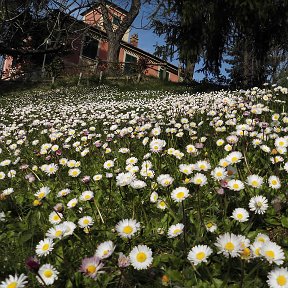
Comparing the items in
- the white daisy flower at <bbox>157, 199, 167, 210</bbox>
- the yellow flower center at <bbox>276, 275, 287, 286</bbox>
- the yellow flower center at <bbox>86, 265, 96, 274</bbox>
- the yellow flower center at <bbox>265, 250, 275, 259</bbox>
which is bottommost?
the white daisy flower at <bbox>157, 199, 167, 210</bbox>

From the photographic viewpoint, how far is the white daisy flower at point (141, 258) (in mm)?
1415

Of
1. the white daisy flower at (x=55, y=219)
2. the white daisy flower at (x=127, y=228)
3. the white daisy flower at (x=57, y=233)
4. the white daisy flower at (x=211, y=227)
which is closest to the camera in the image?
the white daisy flower at (x=127, y=228)

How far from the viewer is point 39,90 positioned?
16953 mm

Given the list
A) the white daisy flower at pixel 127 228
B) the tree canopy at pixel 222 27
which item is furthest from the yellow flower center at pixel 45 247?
the tree canopy at pixel 222 27

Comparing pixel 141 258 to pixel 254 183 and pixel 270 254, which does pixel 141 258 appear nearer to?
pixel 270 254

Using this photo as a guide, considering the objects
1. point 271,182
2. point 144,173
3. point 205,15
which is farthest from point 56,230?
point 205,15

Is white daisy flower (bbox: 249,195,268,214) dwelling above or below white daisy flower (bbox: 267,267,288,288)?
above

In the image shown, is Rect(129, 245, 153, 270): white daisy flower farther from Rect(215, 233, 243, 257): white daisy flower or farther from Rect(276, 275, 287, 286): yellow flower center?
Rect(276, 275, 287, 286): yellow flower center

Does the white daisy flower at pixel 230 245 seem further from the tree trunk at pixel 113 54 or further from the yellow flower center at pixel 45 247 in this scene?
the tree trunk at pixel 113 54

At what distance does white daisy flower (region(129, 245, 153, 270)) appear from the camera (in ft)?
4.64

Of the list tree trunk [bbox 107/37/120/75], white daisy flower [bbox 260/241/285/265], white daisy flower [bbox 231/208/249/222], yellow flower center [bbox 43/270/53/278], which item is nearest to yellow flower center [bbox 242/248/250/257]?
white daisy flower [bbox 260/241/285/265]

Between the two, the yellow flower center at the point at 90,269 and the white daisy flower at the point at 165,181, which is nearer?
the yellow flower center at the point at 90,269

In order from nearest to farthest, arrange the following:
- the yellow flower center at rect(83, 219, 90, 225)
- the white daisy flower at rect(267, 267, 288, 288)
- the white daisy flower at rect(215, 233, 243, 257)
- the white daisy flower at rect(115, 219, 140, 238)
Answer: the white daisy flower at rect(267, 267, 288, 288) → the white daisy flower at rect(215, 233, 243, 257) → the white daisy flower at rect(115, 219, 140, 238) → the yellow flower center at rect(83, 219, 90, 225)

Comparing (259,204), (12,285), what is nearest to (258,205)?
(259,204)
